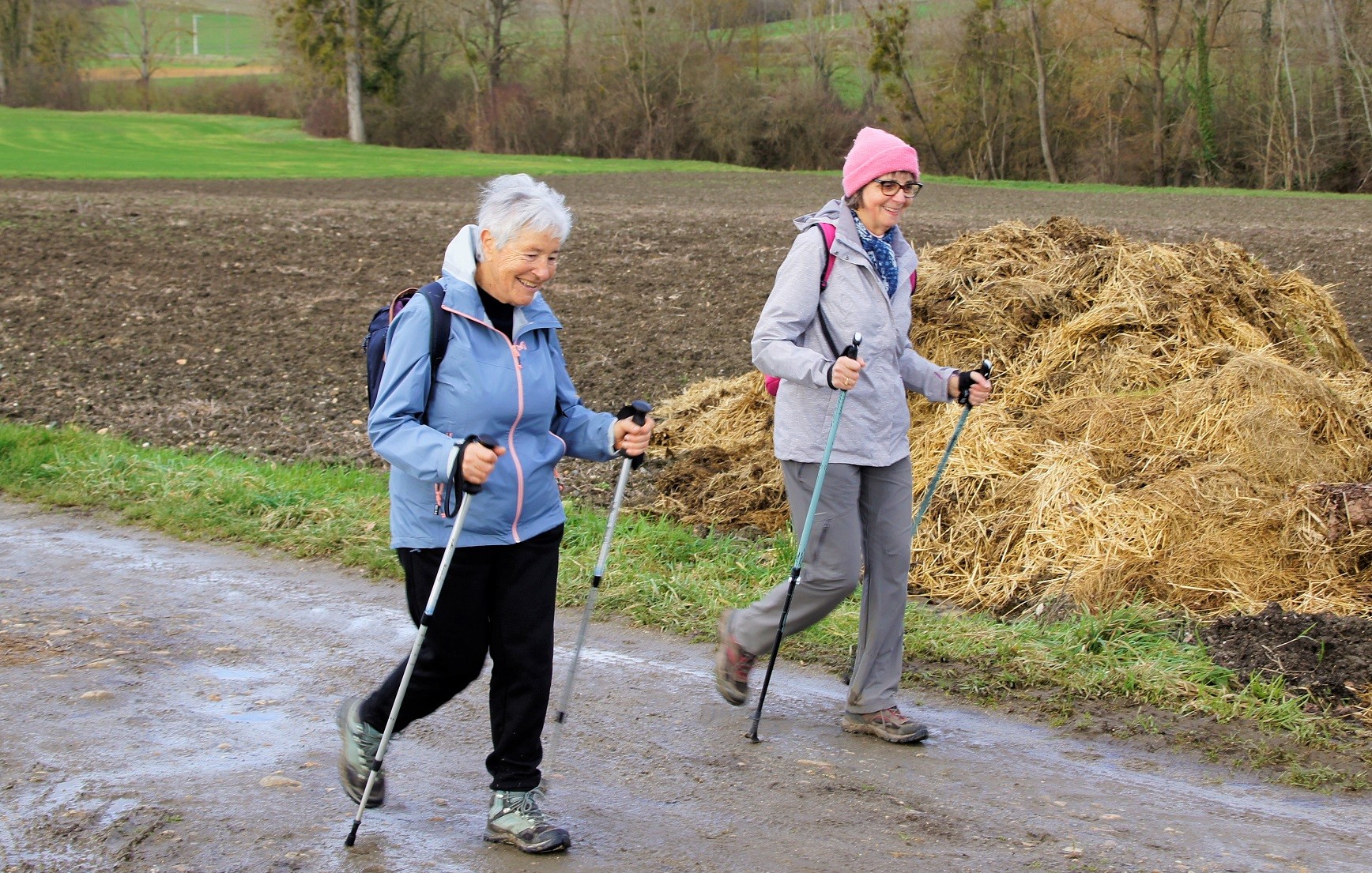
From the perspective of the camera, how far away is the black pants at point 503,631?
4.10 meters

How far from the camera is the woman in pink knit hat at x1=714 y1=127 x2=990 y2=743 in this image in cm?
496

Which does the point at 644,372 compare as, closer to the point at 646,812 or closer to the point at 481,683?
the point at 481,683

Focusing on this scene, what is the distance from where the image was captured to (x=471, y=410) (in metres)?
3.99

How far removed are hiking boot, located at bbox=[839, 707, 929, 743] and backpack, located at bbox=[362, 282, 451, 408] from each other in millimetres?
2178

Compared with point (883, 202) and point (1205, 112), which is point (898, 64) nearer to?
point (1205, 112)

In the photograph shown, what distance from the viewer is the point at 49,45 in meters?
69.1

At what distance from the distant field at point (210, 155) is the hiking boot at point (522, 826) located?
3113cm

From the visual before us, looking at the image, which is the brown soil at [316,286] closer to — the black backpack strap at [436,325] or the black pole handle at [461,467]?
the black pole handle at [461,467]

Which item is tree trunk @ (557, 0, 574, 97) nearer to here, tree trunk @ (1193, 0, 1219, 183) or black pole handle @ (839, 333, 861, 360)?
tree trunk @ (1193, 0, 1219, 183)

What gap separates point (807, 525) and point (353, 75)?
56.9 metres

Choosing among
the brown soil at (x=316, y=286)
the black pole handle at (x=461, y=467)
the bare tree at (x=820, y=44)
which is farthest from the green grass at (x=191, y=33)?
the black pole handle at (x=461, y=467)

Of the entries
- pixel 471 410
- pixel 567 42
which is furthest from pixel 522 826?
pixel 567 42

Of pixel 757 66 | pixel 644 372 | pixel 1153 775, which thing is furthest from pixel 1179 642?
pixel 757 66

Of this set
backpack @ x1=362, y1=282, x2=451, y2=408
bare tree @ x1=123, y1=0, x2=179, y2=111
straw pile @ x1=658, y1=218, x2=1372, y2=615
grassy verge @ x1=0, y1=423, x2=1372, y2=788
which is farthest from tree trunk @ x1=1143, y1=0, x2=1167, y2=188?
bare tree @ x1=123, y1=0, x2=179, y2=111
